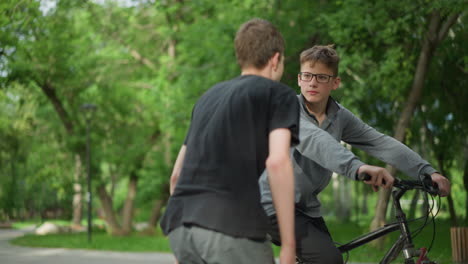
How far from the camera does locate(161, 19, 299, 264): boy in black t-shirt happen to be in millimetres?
2344

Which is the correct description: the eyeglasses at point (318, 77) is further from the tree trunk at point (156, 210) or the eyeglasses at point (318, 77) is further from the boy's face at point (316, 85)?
the tree trunk at point (156, 210)

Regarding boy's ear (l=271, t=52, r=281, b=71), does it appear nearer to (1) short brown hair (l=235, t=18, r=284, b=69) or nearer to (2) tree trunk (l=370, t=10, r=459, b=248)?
(1) short brown hair (l=235, t=18, r=284, b=69)

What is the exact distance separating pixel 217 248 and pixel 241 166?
291 mm

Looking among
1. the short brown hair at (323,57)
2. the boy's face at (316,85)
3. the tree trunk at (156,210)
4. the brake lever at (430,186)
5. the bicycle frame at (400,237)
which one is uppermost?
the short brown hair at (323,57)

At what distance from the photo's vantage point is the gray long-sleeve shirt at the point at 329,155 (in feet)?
10.2

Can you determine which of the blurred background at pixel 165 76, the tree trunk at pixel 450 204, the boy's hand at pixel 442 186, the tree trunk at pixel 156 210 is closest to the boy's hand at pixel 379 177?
the boy's hand at pixel 442 186

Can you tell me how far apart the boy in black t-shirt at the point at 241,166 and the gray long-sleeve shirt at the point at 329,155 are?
26.0 inches

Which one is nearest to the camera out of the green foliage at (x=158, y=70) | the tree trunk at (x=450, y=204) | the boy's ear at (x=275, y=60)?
the boy's ear at (x=275, y=60)

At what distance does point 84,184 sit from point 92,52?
17.1 feet

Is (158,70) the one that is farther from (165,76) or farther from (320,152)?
(320,152)

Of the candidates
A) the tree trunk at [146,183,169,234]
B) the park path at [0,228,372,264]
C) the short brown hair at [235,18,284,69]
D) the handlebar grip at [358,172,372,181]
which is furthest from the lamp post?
the short brown hair at [235,18,284,69]

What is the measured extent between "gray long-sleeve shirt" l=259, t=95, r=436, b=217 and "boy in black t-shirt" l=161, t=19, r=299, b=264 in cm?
66

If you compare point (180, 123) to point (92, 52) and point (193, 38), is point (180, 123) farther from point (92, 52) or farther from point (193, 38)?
point (92, 52)

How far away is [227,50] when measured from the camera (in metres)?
17.8
